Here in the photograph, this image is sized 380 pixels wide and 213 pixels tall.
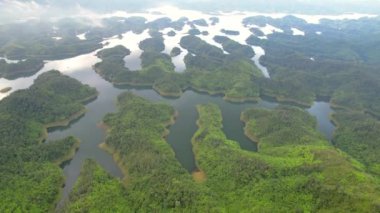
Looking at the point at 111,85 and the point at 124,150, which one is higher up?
the point at 124,150

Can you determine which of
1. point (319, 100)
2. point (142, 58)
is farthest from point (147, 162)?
point (142, 58)

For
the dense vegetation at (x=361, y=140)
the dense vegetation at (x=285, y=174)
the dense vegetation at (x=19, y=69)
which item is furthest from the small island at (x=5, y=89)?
the dense vegetation at (x=361, y=140)

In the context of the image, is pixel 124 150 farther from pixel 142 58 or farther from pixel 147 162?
pixel 142 58

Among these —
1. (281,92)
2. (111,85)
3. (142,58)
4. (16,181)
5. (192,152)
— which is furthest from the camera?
(142,58)

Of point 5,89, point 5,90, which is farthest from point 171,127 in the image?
point 5,89

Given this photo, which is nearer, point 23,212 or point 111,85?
point 23,212

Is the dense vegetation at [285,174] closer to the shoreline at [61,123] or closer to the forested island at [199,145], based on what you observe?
the forested island at [199,145]

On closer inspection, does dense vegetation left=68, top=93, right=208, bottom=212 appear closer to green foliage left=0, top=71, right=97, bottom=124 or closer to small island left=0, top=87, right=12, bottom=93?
green foliage left=0, top=71, right=97, bottom=124
